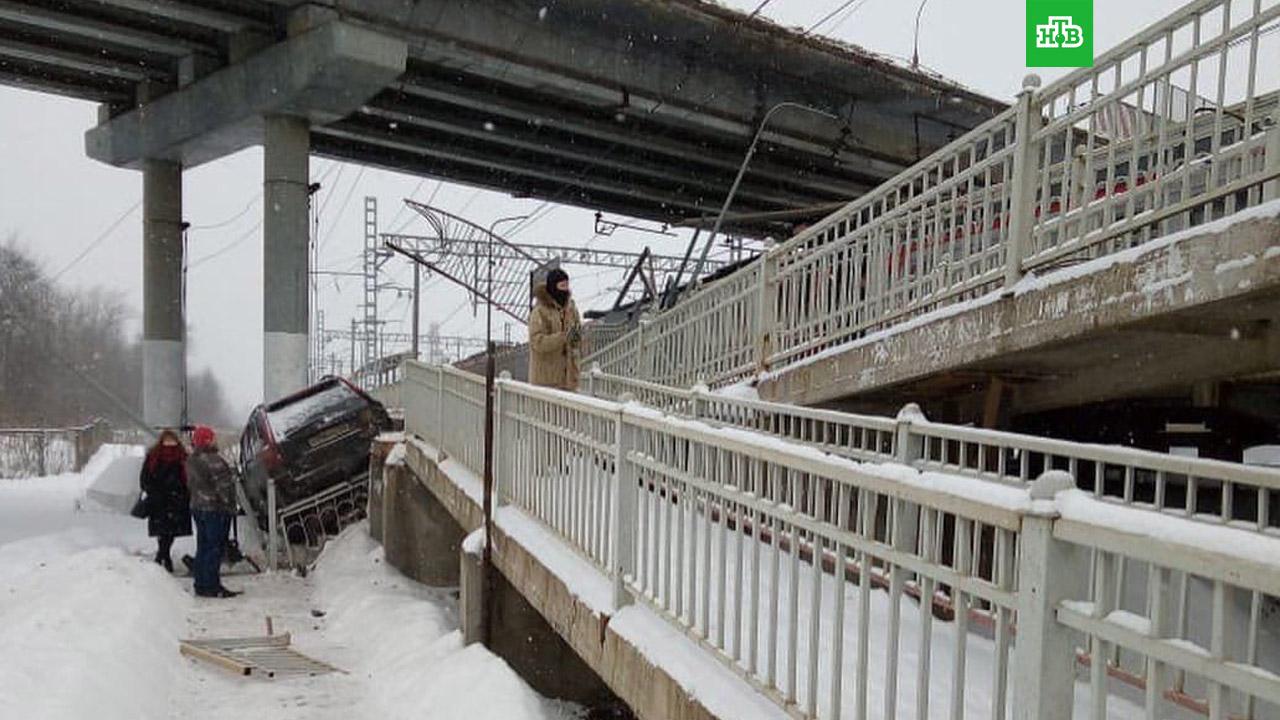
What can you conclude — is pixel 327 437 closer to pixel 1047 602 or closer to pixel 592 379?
pixel 592 379

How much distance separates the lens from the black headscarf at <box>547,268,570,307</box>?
24.8 feet

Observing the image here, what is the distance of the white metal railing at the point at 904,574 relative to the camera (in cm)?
152

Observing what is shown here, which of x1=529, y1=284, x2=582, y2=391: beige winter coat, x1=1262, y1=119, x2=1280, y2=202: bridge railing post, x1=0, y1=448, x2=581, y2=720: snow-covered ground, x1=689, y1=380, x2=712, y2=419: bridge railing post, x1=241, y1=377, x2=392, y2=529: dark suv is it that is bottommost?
x1=0, y1=448, x2=581, y2=720: snow-covered ground

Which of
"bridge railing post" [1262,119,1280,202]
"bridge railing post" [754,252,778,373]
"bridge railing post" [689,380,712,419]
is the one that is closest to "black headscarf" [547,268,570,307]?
"bridge railing post" [689,380,712,419]

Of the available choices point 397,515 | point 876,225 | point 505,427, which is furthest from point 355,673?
point 876,225

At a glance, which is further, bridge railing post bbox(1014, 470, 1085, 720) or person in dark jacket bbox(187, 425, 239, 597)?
person in dark jacket bbox(187, 425, 239, 597)

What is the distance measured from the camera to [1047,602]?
67.1 inches

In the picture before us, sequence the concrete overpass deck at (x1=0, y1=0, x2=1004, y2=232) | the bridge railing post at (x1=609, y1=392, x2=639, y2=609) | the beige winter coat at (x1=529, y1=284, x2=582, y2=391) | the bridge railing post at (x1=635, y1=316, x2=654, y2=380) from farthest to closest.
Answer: the concrete overpass deck at (x1=0, y1=0, x2=1004, y2=232), the bridge railing post at (x1=635, y1=316, x2=654, y2=380), the beige winter coat at (x1=529, y1=284, x2=582, y2=391), the bridge railing post at (x1=609, y1=392, x2=639, y2=609)

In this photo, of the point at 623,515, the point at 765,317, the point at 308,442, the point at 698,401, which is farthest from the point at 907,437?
the point at 308,442

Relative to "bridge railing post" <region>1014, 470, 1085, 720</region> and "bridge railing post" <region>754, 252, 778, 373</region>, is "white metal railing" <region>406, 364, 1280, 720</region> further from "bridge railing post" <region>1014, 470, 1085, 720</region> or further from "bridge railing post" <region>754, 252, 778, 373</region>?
"bridge railing post" <region>754, 252, 778, 373</region>

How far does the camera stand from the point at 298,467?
11.9 metres

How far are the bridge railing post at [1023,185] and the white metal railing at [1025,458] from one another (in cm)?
107

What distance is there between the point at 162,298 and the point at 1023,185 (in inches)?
767

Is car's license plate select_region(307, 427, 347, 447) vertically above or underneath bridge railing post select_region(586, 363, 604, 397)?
underneath
